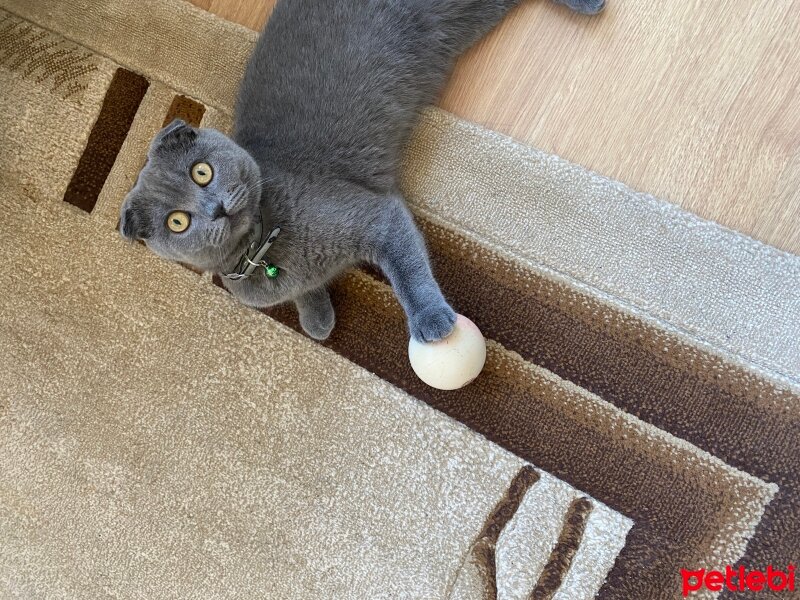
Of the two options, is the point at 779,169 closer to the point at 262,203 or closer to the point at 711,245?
the point at 711,245

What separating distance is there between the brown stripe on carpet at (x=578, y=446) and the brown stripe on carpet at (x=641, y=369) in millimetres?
36

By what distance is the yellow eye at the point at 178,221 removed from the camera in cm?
80

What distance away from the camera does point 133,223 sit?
78cm

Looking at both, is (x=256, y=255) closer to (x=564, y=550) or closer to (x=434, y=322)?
(x=434, y=322)

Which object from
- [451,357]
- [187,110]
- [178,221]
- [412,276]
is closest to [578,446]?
[451,357]

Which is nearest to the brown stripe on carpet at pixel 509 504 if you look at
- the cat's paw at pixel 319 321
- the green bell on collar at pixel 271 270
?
the cat's paw at pixel 319 321

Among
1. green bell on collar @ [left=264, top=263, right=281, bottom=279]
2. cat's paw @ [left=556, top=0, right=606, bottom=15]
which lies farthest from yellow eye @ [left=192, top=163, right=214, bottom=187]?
cat's paw @ [left=556, top=0, right=606, bottom=15]

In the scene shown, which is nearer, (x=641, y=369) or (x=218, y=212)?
(x=218, y=212)

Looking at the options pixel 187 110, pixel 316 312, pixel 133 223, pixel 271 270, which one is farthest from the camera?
pixel 187 110

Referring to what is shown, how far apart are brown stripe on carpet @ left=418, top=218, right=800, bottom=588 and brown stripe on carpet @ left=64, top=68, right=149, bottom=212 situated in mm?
601

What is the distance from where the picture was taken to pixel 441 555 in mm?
958

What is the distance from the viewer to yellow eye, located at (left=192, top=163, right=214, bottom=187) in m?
0.80

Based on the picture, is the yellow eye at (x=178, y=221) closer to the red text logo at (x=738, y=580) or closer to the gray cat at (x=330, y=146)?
the gray cat at (x=330, y=146)

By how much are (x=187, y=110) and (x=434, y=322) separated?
2.07ft
